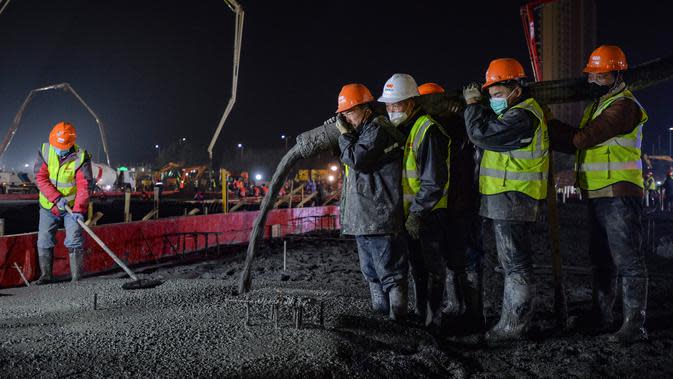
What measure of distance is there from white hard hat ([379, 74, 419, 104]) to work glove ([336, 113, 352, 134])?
396 millimetres

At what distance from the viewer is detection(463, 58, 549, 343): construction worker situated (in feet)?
11.8

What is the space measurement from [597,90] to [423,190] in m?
1.85

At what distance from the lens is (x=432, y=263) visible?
3.96m

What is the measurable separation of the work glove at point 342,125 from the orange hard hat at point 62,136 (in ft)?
14.4

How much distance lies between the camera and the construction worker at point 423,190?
12.4 ft

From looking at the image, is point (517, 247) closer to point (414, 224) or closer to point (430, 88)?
point (414, 224)

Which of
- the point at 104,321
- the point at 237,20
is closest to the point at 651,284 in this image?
the point at 104,321

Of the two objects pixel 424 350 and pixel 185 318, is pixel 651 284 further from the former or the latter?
pixel 185 318

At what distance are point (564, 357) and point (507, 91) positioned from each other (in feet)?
6.93

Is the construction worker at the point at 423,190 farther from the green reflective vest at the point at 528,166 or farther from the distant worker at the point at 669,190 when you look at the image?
the distant worker at the point at 669,190

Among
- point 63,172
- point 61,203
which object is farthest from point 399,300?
point 63,172

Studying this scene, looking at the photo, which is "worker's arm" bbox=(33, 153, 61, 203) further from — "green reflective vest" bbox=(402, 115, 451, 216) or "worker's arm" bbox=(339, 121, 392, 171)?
"green reflective vest" bbox=(402, 115, 451, 216)

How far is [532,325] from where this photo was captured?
4.15m

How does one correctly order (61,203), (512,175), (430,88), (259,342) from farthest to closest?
(61,203) < (430,88) < (512,175) < (259,342)
